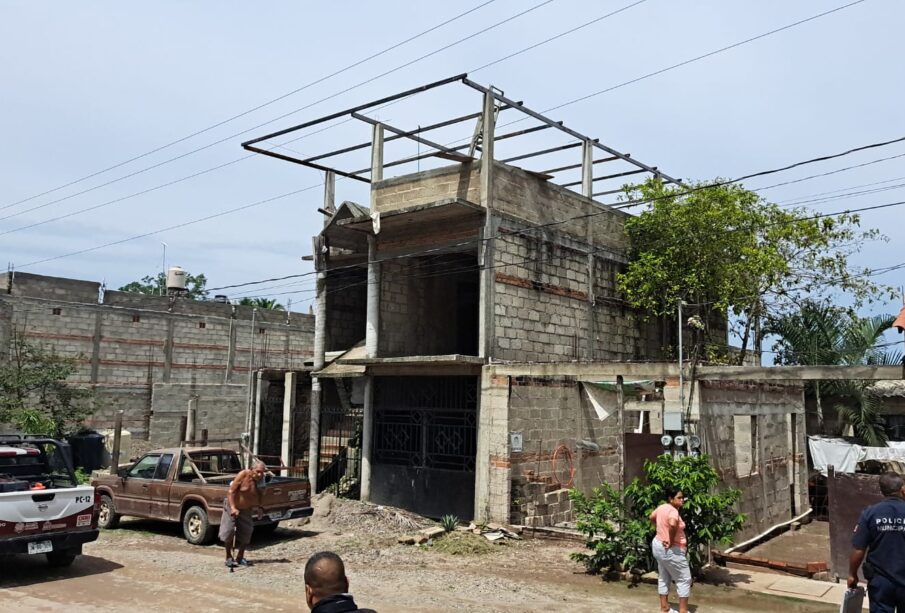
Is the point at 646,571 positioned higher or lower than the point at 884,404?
lower

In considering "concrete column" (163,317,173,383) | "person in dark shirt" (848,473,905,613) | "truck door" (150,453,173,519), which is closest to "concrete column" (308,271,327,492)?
"truck door" (150,453,173,519)

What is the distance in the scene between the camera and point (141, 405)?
29.0m

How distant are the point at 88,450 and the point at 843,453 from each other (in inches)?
889

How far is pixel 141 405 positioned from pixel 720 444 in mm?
23652

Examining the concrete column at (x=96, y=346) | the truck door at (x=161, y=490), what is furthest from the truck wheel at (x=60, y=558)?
the concrete column at (x=96, y=346)

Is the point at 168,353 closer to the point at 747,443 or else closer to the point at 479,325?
the point at 479,325

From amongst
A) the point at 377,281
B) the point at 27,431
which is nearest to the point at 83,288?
the point at 27,431

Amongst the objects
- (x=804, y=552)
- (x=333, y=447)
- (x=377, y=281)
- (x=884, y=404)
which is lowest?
(x=804, y=552)

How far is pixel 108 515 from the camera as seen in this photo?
14609mm

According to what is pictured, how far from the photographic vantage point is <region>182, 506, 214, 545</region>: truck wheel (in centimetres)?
1297

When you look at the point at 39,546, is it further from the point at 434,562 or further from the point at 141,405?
the point at 141,405

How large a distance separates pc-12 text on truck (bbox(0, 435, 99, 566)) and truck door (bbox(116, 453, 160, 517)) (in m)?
2.19

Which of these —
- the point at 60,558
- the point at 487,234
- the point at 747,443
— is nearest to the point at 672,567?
the point at 747,443

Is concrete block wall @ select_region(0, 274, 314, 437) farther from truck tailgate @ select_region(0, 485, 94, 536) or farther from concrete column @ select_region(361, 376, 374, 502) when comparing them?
truck tailgate @ select_region(0, 485, 94, 536)
